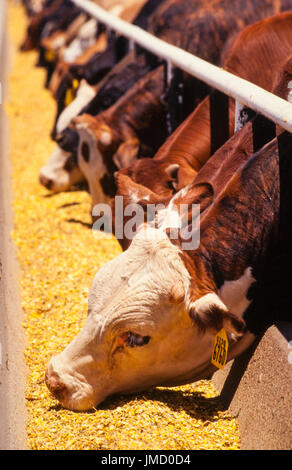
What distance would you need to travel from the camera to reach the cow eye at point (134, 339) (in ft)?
10.1

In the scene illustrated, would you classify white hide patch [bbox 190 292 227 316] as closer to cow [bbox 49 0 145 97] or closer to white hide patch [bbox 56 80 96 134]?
white hide patch [bbox 56 80 96 134]

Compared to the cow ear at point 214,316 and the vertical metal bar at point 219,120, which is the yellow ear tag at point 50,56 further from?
the cow ear at point 214,316

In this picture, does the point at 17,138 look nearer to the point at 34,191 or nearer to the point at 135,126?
the point at 34,191

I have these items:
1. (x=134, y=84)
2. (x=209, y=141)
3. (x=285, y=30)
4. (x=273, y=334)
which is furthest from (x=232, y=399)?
(x=134, y=84)

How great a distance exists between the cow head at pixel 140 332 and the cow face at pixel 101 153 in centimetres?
233

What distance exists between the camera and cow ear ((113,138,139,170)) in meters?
5.39

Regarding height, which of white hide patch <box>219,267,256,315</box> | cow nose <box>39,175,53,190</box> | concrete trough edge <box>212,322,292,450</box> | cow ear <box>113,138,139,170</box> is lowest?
cow nose <box>39,175,53,190</box>

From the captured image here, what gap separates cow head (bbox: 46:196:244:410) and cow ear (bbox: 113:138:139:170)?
2.22 m

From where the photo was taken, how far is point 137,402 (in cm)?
314

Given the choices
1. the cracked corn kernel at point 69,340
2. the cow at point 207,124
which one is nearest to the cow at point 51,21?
the cracked corn kernel at point 69,340

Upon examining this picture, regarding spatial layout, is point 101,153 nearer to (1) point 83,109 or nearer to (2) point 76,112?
(1) point 83,109

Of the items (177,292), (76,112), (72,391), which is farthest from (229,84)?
→ (76,112)

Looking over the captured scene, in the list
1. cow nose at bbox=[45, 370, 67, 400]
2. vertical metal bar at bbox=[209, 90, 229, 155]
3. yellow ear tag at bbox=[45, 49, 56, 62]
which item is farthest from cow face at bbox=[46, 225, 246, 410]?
yellow ear tag at bbox=[45, 49, 56, 62]
